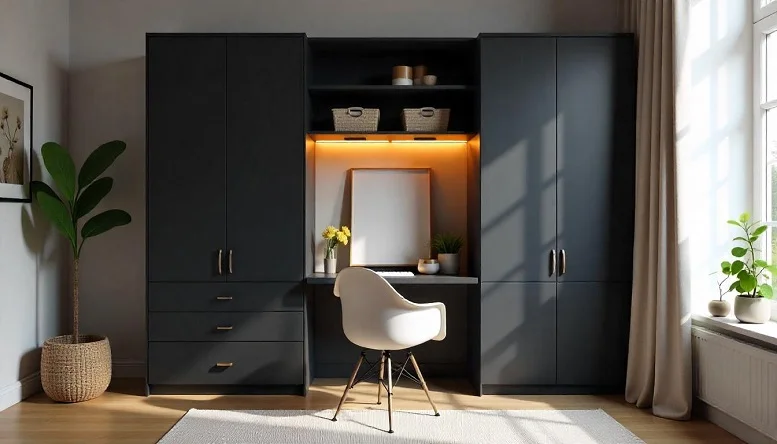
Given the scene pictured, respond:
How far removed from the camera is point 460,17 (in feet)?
14.9

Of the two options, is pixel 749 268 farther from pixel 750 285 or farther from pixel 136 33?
pixel 136 33

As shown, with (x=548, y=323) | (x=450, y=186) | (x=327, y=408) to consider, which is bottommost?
(x=327, y=408)

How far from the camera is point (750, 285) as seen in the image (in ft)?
10.6

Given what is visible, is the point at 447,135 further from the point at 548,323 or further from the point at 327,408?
the point at 327,408

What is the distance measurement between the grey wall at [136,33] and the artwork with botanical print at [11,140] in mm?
595

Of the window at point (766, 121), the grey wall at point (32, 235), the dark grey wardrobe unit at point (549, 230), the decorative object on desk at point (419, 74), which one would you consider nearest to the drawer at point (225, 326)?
the grey wall at point (32, 235)

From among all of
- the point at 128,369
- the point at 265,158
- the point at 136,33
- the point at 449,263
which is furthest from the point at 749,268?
the point at 136,33

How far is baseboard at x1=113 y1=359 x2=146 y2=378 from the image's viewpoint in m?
4.54

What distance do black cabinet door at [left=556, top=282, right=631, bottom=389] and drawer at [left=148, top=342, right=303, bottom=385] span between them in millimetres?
1608

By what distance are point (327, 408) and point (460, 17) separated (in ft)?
8.81

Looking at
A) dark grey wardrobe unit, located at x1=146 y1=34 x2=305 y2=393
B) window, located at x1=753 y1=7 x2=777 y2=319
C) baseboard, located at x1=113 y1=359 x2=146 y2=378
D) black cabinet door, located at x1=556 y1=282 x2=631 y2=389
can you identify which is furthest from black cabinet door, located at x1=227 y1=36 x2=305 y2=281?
window, located at x1=753 y1=7 x2=777 y2=319

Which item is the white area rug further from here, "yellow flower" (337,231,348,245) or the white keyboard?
"yellow flower" (337,231,348,245)

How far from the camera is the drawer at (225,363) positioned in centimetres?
404

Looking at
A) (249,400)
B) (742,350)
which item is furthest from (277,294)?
(742,350)
